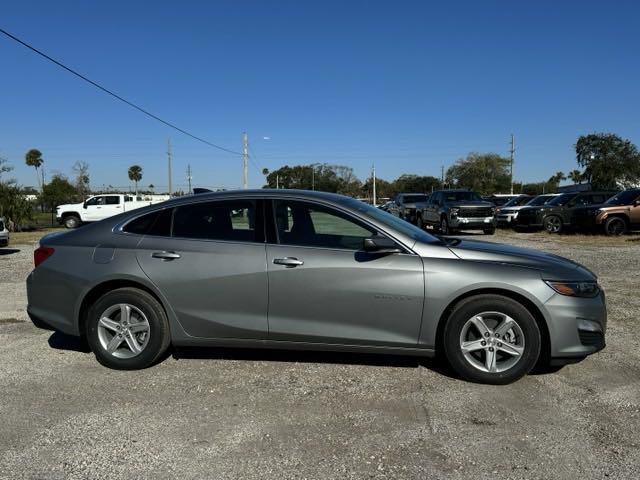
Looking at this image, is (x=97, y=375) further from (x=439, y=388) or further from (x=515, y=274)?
(x=515, y=274)

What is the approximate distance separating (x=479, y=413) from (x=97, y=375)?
10.4 feet

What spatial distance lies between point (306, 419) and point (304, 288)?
1.05m

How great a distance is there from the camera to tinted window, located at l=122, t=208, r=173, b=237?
15.3 feet

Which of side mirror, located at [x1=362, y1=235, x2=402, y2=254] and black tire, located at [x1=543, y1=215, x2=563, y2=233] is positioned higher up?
side mirror, located at [x1=362, y1=235, x2=402, y2=254]

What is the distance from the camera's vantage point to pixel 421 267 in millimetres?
4191

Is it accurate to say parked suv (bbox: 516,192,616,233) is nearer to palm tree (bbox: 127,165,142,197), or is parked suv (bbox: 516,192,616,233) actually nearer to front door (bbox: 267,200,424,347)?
front door (bbox: 267,200,424,347)

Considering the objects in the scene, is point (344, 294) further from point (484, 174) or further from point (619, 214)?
point (484, 174)

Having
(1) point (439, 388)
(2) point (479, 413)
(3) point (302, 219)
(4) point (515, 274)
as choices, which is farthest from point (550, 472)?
(3) point (302, 219)

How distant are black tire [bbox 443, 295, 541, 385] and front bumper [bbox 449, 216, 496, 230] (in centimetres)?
1653

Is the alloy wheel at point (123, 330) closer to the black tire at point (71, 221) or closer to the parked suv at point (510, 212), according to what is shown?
the parked suv at point (510, 212)

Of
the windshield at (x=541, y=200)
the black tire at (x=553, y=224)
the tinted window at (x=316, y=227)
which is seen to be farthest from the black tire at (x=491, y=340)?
the windshield at (x=541, y=200)

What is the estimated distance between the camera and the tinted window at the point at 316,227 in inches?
174

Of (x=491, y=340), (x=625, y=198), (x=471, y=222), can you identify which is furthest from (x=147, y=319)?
(x=625, y=198)

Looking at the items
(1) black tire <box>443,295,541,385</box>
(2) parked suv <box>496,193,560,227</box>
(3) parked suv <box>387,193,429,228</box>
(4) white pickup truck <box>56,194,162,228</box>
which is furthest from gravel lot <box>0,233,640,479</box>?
(4) white pickup truck <box>56,194,162,228</box>
